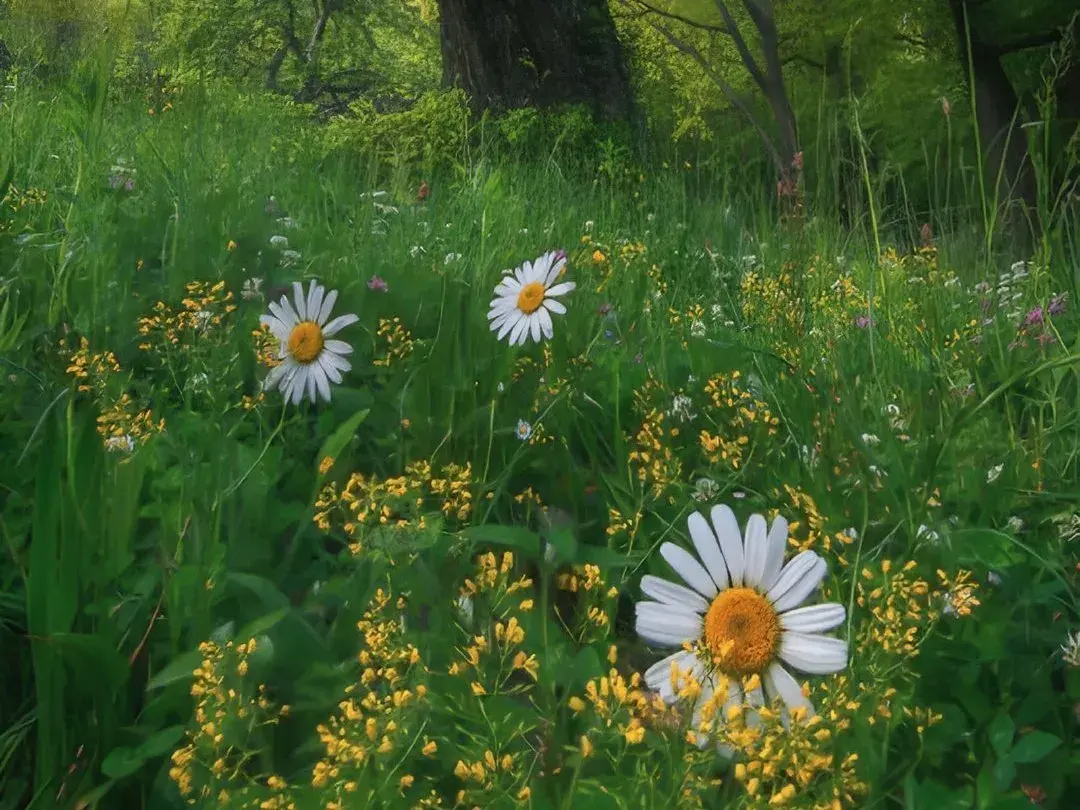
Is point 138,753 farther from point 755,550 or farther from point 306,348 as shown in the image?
point 306,348

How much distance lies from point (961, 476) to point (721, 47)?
12.9 metres

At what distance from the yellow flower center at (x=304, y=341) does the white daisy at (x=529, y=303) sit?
303 mm

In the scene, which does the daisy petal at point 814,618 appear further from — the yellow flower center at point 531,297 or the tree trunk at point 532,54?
the tree trunk at point 532,54

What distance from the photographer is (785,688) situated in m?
0.85

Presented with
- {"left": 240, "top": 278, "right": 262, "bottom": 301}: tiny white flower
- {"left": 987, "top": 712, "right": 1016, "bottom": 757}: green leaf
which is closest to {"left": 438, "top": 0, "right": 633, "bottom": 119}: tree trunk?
{"left": 240, "top": 278, "right": 262, "bottom": 301}: tiny white flower

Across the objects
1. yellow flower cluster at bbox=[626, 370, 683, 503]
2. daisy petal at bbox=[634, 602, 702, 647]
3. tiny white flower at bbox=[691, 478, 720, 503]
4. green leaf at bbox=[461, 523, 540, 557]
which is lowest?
green leaf at bbox=[461, 523, 540, 557]

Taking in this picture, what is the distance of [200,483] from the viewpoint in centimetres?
127

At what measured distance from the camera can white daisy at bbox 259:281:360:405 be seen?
5.15 ft

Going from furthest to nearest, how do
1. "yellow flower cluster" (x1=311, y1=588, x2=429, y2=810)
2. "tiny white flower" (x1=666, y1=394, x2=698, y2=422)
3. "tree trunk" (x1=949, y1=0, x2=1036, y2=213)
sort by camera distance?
"tree trunk" (x1=949, y1=0, x2=1036, y2=213)
"tiny white flower" (x1=666, y1=394, x2=698, y2=422)
"yellow flower cluster" (x1=311, y1=588, x2=429, y2=810)

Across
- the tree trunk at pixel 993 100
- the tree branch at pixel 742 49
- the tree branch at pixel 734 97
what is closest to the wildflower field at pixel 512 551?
the tree branch at pixel 734 97

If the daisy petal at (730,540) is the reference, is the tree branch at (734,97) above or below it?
above

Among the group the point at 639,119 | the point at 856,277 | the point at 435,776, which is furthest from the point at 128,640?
the point at 639,119

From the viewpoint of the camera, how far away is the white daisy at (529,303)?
170 cm

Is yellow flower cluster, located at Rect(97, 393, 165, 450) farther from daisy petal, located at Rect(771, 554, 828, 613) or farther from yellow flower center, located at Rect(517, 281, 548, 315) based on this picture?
daisy petal, located at Rect(771, 554, 828, 613)
